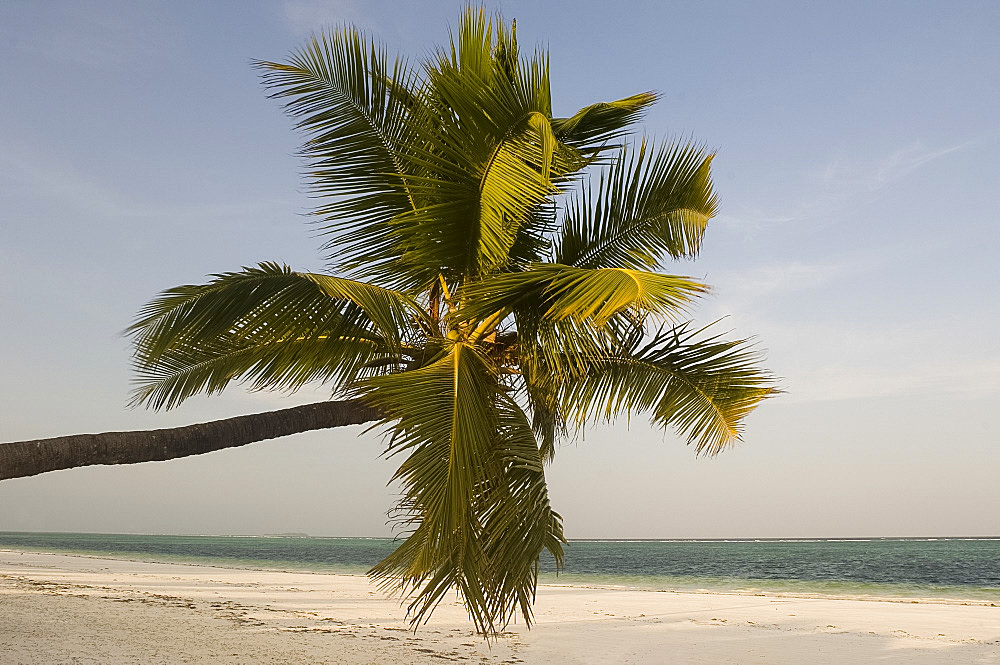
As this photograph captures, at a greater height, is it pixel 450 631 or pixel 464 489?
pixel 464 489

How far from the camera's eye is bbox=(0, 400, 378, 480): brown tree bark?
14.2 feet

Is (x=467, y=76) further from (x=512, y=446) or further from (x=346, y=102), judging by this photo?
(x=512, y=446)

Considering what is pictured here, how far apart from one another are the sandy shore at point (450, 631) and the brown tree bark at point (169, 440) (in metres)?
2.73

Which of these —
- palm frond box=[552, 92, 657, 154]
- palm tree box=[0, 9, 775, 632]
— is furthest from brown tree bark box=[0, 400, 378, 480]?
palm frond box=[552, 92, 657, 154]

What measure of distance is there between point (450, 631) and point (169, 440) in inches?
233

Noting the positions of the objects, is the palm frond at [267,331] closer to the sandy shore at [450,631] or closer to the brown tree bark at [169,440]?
the brown tree bark at [169,440]

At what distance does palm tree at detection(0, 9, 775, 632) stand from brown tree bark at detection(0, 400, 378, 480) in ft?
0.05

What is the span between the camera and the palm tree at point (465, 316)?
511 centimetres

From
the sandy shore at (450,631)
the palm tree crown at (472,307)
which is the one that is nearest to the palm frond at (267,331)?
the palm tree crown at (472,307)

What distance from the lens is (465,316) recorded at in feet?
18.2

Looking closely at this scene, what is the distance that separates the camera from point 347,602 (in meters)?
13.9

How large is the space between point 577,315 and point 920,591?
22.7 meters

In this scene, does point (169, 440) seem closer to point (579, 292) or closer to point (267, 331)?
point (267, 331)

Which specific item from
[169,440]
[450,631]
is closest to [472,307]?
[169,440]
